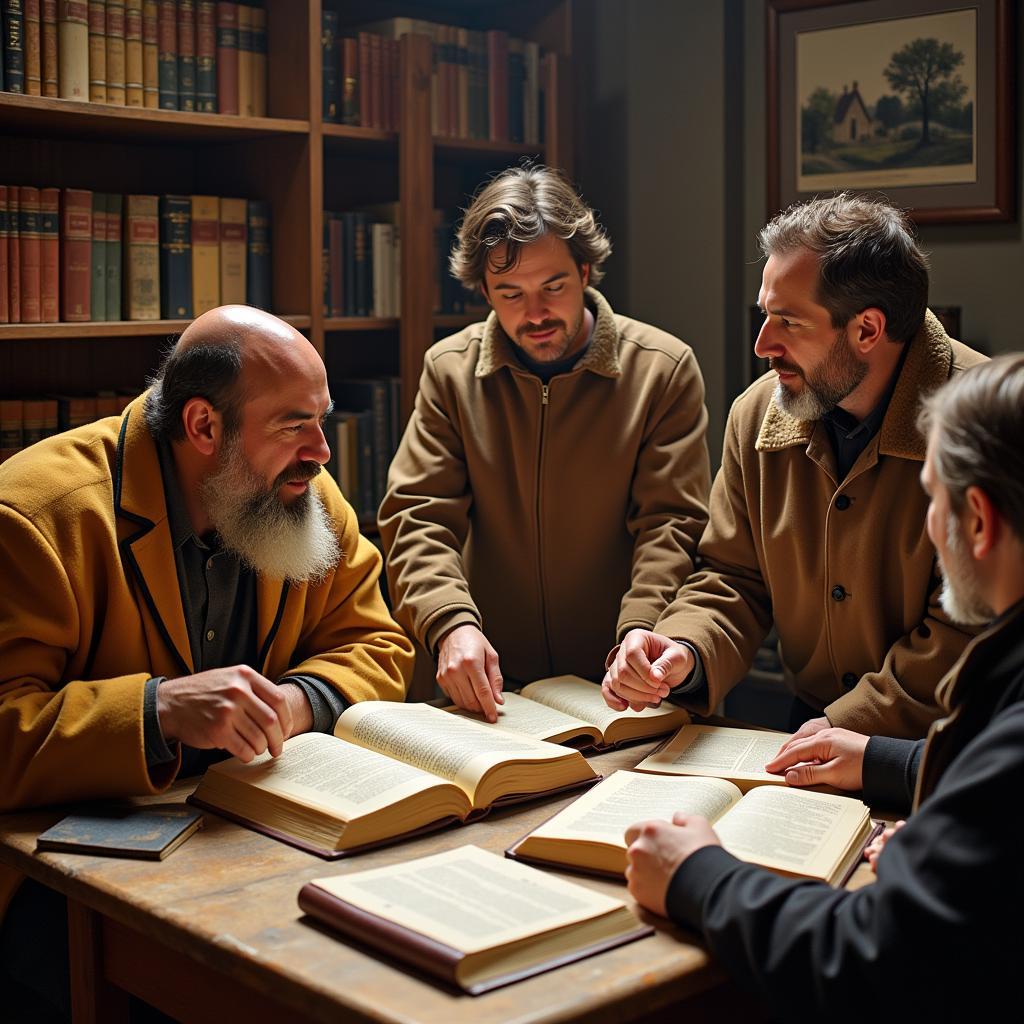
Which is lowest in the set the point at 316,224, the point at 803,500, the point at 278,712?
the point at 278,712

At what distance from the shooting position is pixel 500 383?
287cm

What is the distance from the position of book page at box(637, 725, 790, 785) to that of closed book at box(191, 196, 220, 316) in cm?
186

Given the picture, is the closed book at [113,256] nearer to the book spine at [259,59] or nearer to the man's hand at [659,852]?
the book spine at [259,59]

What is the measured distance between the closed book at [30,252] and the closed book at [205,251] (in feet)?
1.39

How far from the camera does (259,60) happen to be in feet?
11.8

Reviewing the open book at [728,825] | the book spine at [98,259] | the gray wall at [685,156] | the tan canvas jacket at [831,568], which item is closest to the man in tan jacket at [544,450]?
the tan canvas jacket at [831,568]

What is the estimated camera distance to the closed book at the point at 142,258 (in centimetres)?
338

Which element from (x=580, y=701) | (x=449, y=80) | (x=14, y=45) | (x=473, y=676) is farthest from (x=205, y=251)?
(x=580, y=701)

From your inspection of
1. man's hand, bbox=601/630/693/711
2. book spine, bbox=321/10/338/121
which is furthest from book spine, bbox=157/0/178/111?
man's hand, bbox=601/630/693/711

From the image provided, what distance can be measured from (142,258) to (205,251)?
18cm

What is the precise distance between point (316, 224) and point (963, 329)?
1.83m

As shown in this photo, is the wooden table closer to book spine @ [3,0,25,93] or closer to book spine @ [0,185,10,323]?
book spine @ [0,185,10,323]

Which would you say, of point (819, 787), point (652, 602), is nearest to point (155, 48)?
point (652, 602)

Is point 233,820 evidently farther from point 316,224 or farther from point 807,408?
point 316,224
